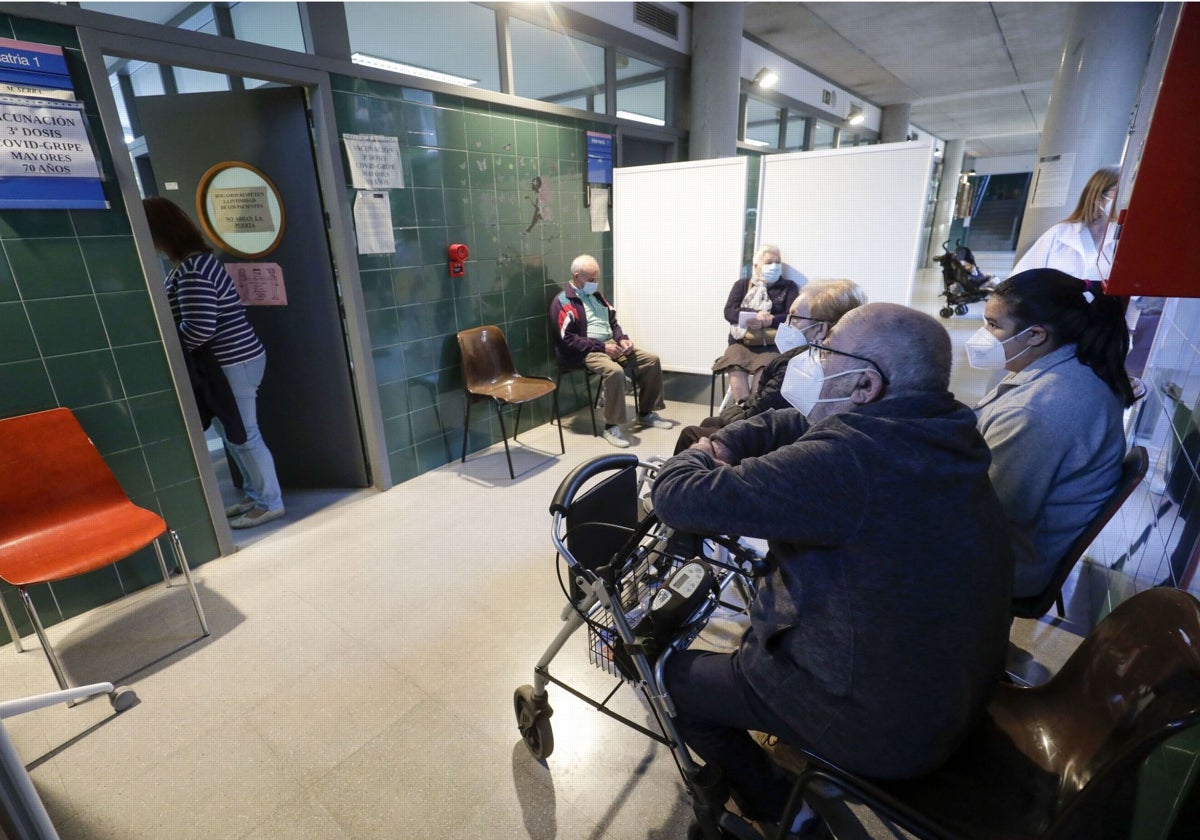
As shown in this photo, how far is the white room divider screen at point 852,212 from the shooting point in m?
2.99

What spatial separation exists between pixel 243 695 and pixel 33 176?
187 centimetres

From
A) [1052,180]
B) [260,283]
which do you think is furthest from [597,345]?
[1052,180]

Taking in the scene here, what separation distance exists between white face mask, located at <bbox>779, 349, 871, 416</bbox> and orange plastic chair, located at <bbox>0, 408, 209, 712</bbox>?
2.06m

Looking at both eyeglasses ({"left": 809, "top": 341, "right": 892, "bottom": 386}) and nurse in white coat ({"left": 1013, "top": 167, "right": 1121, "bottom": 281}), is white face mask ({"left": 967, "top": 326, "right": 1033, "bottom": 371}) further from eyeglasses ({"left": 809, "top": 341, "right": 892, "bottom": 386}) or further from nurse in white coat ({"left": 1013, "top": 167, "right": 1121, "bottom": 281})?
nurse in white coat ({"left": 1013, "top": 167, "right": 1121, "bottom": 281})

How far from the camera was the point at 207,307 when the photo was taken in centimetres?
248

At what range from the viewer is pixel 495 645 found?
1984 mm

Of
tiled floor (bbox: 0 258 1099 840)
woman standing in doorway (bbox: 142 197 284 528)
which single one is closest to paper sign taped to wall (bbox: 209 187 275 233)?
woman standing in doorway (bbox: 142 197 284 528)

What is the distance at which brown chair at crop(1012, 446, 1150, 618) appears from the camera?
1372 mm

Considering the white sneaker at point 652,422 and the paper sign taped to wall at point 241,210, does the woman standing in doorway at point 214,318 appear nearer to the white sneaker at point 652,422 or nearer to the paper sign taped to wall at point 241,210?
the paper sign taped to wall at point 241,210

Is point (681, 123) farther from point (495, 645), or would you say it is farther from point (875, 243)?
point (495, 645)

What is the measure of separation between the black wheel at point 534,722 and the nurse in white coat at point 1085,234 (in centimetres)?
285

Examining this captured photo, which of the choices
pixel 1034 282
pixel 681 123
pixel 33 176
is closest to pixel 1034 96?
pixel 681 123

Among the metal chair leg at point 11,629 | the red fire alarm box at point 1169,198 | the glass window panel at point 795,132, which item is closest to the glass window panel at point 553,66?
the red fire alarm box at point 1169,198

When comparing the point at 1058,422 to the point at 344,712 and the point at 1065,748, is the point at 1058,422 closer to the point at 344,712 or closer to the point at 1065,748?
the point at 1065,748
